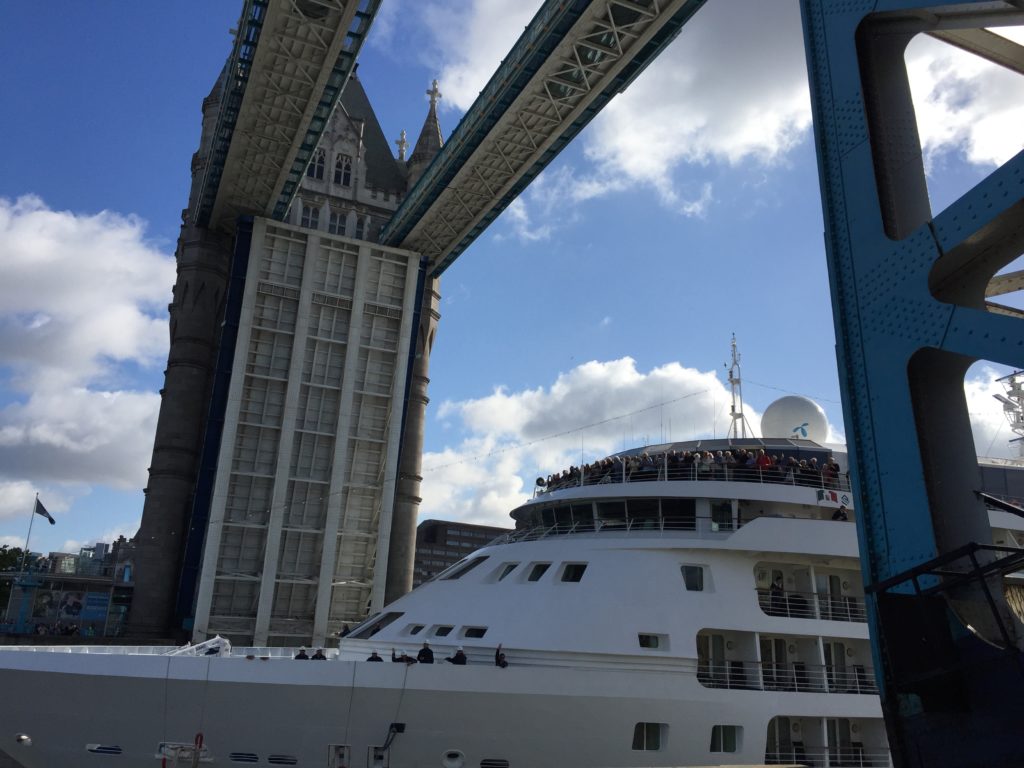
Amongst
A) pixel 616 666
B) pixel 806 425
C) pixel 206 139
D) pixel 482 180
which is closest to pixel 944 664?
pixel 616 666

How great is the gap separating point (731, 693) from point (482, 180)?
28140 millimetres

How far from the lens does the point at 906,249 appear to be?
8633 mm

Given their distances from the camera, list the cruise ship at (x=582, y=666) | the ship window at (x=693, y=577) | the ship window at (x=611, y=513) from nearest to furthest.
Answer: the cruise ship at (x=582, y=666) < the ship window at (x=693, y=577) < the ship window at (x=611, y=513)

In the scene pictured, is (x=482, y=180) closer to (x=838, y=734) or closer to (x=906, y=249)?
(x=838, y=734)

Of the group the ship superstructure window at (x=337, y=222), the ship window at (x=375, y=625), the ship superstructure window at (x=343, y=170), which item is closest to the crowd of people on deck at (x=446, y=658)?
the ship window at (x=375, y=625)

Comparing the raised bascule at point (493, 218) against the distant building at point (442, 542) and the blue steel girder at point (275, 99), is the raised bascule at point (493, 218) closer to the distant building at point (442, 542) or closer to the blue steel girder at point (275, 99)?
the blue steel girder at point (275, 99)

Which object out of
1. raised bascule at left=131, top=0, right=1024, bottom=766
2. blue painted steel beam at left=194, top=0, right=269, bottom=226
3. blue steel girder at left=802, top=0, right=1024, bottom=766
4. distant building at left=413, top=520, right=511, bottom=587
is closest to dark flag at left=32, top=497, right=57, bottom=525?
raised bascule at left=131, top=0, right=1024, bottom=766

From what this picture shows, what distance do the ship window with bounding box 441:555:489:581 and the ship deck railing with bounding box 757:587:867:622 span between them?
6.95m

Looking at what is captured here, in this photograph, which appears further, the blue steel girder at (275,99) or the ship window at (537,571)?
the blue steel girder at (275,99)

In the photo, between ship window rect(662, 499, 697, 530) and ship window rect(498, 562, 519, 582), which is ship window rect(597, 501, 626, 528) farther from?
ship window rect(498, 562, 519, 582)

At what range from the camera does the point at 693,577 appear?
60.4 feet

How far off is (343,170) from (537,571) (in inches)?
1276

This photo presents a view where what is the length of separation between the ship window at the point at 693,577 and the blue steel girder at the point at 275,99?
74.3 feet

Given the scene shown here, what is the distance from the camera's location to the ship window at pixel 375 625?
19828mm
